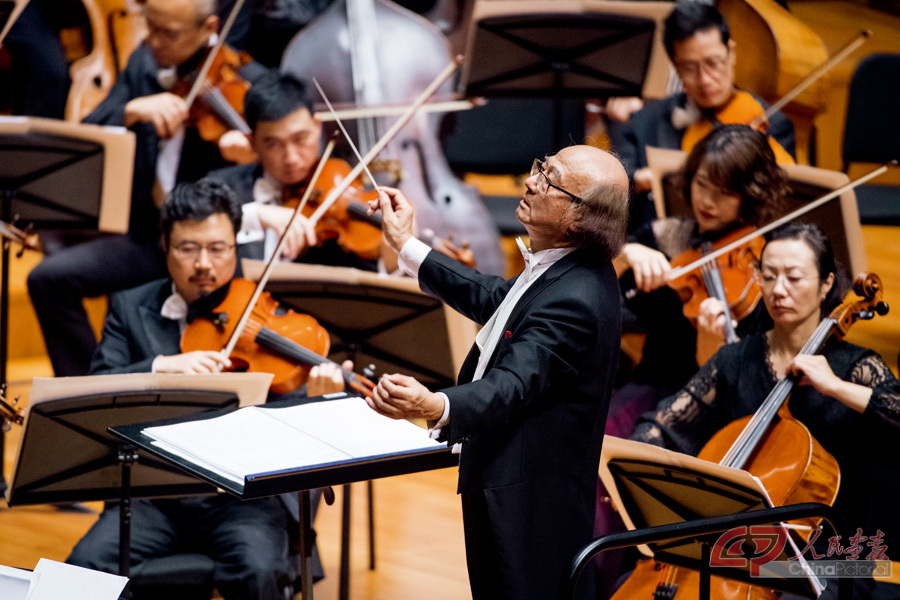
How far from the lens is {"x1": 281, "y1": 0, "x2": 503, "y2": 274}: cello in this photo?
Result: 10.8ft

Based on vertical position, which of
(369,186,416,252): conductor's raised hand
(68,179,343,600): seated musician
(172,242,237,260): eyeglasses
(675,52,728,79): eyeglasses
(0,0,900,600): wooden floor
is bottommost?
(0,0,900,600): wooden floor

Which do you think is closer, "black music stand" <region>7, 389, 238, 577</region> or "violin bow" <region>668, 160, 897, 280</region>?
"black music stand" <region>7, 389, 238, 577</region>

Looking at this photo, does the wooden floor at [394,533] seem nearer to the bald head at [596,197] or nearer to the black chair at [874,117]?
the black chair at [874,117]

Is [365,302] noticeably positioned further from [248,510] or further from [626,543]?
[626,543]

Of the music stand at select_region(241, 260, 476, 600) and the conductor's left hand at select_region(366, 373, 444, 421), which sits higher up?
the conductor's left hand at select_region(366, 373, 444, 421)

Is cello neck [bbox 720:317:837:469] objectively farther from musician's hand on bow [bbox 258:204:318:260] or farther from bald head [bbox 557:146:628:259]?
musician's hand on bow [bbox 258:204:318:260]

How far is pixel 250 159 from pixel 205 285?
0.86 metres

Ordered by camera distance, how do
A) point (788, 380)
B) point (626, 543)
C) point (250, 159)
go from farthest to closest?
point (250, 159)
point (788, 380)
point (626, 543)

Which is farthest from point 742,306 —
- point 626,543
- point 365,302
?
point 626,543

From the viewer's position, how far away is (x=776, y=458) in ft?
6.43

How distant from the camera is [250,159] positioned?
3.22 metres

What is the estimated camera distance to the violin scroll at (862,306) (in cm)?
201

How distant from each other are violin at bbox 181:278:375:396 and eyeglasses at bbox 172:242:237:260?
10 centimetres

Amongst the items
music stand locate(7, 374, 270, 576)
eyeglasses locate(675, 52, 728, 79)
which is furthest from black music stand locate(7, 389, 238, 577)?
eyeglasses locate(675, 52, 728, 79)
